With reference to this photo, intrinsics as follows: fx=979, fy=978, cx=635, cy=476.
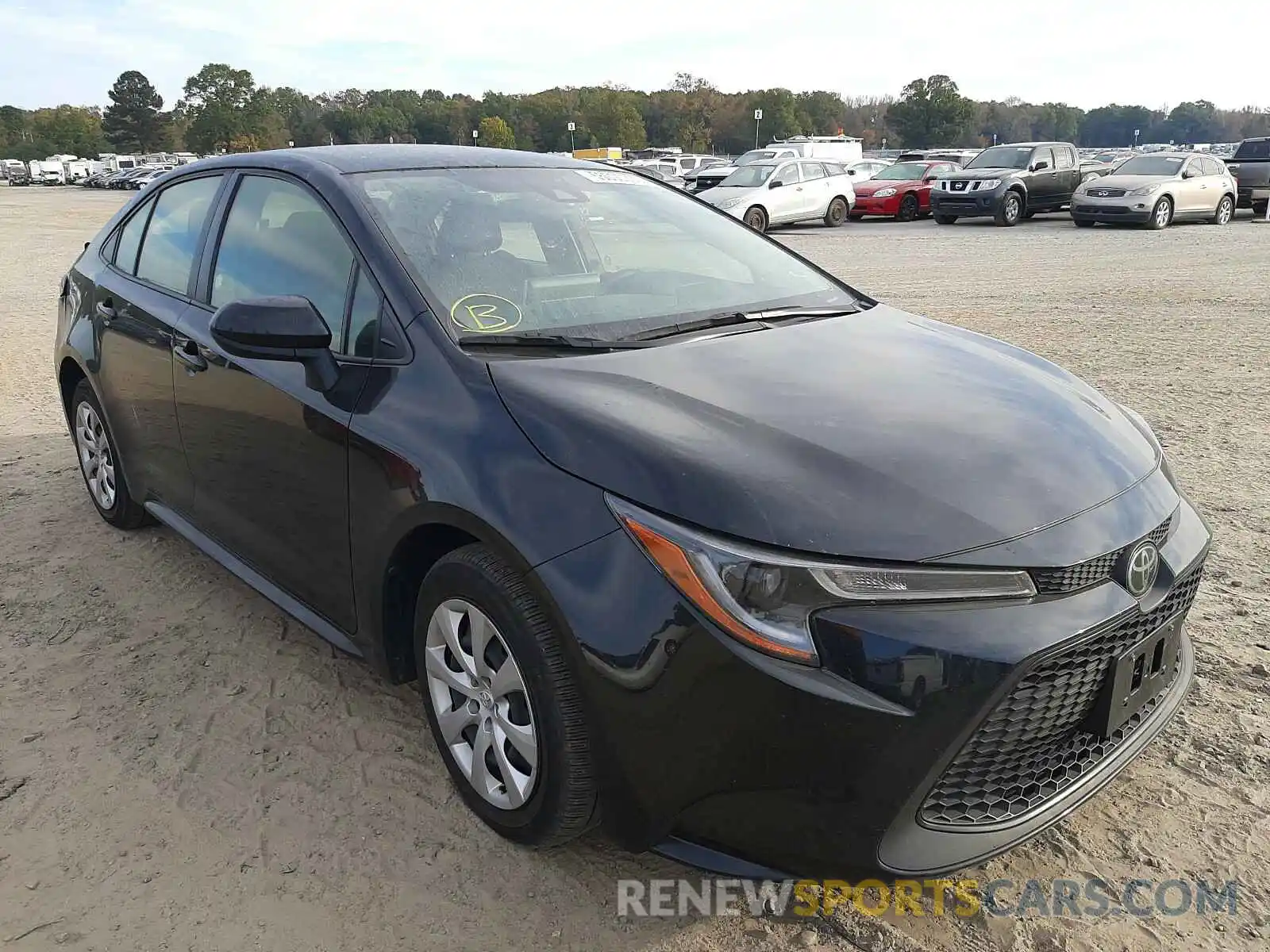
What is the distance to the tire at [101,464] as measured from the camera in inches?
170

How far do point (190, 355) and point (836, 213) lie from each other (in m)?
20.7

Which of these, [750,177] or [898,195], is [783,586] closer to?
[750,177]

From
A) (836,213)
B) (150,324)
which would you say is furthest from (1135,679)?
(836,213)

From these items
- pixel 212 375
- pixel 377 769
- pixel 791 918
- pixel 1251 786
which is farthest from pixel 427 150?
pixel 1251 786

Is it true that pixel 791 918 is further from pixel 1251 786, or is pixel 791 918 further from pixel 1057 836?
pixel 1251 786

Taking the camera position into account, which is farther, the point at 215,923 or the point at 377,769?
A: the point at 377,769

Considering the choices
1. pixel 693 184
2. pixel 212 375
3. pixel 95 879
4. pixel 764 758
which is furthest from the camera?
pixel 693 184

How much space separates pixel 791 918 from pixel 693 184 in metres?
24.4

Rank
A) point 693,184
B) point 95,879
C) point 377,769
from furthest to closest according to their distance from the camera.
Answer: point 693,184 < point 377,769 < point 95,879

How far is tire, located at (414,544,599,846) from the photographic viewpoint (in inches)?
84.4

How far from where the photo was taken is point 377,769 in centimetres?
278

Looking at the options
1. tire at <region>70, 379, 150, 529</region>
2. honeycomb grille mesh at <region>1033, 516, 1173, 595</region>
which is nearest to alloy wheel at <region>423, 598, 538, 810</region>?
honeycomb grille mesh at <region>1033, 516, 1173, 595</region>

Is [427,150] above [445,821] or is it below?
above

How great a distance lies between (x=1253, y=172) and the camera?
2125 cm
